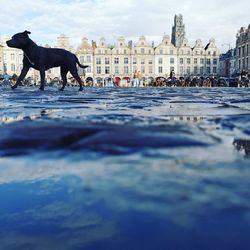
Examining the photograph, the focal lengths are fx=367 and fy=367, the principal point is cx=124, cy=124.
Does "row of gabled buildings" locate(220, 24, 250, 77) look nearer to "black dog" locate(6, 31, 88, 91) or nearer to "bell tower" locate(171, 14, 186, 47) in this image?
"bell tower" locate(171, 14, 186, 47)

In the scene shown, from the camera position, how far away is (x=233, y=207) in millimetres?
957

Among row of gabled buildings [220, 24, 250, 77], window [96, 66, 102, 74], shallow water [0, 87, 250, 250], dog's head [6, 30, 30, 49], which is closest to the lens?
shallow water [0, 87, 250, 250]

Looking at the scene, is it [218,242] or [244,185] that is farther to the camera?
[244,185]

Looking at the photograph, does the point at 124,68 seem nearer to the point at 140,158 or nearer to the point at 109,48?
the point at 109,48

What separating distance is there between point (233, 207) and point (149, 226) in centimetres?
25

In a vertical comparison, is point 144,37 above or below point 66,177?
above

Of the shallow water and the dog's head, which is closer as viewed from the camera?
the shallow water

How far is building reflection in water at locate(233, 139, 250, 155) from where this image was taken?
1.68 metres

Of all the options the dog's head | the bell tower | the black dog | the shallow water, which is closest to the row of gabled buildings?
the bell tower

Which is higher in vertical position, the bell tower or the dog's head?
the bell tower

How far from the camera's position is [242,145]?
178 centimetres

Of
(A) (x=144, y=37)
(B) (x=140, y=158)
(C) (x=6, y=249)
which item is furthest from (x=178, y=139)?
(A) (x=144, y=37)

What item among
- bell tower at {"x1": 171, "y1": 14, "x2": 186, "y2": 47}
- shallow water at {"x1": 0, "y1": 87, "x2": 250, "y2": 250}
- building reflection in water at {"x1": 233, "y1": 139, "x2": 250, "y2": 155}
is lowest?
shallow water at {"x1": 0, "y1": 87, "x2": 250, "y2": 250}

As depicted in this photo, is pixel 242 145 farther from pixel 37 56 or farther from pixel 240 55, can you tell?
pixel 240 55
